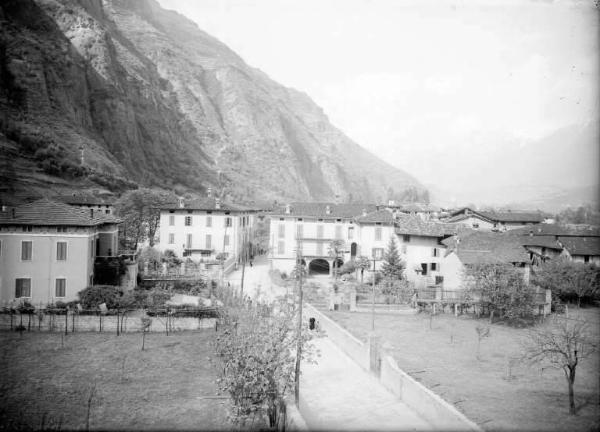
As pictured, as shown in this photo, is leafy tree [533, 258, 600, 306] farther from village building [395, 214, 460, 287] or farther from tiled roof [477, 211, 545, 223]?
tiled roof [477, 211, 545, 223]

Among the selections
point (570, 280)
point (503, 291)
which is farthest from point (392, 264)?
point (570, 280)

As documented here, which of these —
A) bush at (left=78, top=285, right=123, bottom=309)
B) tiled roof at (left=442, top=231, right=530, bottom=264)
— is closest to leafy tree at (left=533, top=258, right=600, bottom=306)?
tiled roof at (left=442, top=231, right=530, bottom=264)

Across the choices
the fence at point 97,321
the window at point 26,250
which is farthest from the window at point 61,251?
the fence at point 97,321

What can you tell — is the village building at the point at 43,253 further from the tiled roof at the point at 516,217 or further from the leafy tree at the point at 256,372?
the tiled roof at the point at 516,217

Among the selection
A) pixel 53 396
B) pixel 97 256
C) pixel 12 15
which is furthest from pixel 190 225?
pixel 12 15

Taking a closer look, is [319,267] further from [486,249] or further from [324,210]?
[486,249]

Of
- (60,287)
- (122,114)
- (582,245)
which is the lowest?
(60,287)
